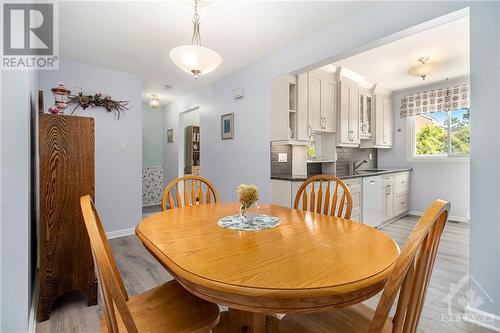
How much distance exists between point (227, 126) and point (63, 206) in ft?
8.21

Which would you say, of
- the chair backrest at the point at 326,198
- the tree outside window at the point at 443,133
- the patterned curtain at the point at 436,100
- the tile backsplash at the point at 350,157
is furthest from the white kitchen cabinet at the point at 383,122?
the chair backrest at the point at 326,198

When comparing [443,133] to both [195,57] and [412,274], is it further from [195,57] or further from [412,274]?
[412,274]

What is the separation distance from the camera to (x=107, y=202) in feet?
11.8

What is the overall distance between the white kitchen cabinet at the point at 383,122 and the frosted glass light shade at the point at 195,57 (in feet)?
12.8

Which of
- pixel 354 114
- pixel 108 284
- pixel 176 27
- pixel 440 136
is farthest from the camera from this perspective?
pixel 440 136

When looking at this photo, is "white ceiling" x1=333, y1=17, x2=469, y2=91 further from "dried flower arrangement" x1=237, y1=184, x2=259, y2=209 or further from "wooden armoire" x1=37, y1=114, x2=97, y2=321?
"wooden armoire" x1=37, y1=114, x2=97, y2=321

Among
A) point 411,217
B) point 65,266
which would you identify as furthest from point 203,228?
point 411,217

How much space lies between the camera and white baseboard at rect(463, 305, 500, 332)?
64.4 inches

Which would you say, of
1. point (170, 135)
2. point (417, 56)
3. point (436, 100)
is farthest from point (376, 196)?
point (170, 135)

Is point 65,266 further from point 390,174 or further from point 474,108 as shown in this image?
point 390,174

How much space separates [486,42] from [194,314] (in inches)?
92.3

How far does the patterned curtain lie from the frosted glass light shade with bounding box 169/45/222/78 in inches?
170

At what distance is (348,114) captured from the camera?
3996mm

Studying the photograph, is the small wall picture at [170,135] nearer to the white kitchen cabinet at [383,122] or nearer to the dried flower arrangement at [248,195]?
the white kitchen cabinet at [383,122]
